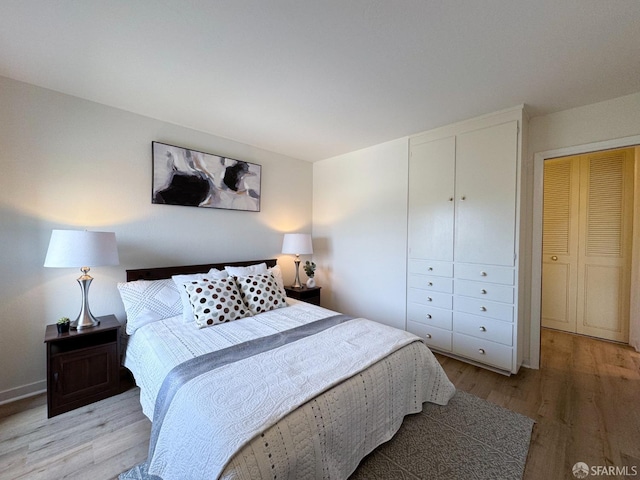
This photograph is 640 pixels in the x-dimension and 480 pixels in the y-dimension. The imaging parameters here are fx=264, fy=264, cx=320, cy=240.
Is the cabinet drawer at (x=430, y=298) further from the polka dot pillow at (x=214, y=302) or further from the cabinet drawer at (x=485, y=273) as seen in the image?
the polka dot pillow at (x=214, y=302)

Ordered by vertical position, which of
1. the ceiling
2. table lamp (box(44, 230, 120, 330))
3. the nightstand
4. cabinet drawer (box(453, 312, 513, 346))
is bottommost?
cabinet drawer (box(453, 312, 513, 346))

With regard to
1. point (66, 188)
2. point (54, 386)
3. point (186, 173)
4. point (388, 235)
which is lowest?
point (54, 386)

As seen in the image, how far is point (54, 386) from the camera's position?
188 centimetres

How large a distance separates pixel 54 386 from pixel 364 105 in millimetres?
3247

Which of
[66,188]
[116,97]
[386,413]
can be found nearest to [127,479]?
[386,413]

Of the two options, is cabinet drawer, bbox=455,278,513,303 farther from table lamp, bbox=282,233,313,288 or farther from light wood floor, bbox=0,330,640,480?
table lamp, bbox=282,233,313,288

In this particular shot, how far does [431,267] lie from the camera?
2.95 metres

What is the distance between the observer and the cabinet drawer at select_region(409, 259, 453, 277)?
2.83 m

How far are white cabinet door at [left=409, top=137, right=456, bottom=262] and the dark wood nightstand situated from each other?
301 centimetres

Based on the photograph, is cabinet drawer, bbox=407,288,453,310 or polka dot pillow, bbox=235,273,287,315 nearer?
polka dot pillow, bbox=235,273,287,315

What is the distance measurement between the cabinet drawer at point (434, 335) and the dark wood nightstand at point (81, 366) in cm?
292

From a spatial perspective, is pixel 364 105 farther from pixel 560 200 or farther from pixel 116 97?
pixel 560 200

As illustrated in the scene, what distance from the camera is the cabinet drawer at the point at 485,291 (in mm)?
2449

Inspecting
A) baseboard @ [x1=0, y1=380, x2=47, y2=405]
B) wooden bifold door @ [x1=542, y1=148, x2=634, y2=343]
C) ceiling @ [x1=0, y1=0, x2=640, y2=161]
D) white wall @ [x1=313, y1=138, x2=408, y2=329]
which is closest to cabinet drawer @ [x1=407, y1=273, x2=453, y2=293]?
white wall @ [x1=313, y1=138, x2=408, y2=329]
